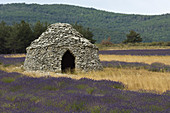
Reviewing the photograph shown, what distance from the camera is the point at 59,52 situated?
44.2 feet

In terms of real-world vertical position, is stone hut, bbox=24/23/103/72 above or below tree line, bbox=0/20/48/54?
above

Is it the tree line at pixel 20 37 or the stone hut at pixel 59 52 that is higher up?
the stone hut at pixel 59 52

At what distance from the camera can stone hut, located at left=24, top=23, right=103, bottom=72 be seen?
44.1 ft

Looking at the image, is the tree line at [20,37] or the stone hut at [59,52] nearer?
the stone hut at [59,52]

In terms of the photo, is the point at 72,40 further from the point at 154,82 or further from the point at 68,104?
the point at 68,104

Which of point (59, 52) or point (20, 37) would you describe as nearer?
point (59, 52)

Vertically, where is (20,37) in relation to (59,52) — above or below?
below

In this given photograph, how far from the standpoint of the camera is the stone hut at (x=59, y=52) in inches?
530

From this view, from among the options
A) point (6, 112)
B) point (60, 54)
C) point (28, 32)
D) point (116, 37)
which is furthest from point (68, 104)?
point (116, 37)

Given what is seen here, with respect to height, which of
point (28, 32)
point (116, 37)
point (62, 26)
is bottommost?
point (116, 37)

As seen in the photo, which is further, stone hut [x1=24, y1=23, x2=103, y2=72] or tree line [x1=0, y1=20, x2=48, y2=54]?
tree line [x1=0, y1=20, x2=48, y2=54]

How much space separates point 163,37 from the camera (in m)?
121

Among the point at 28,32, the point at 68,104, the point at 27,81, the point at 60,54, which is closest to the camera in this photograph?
the point at 68,104

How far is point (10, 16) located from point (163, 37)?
12366cm
